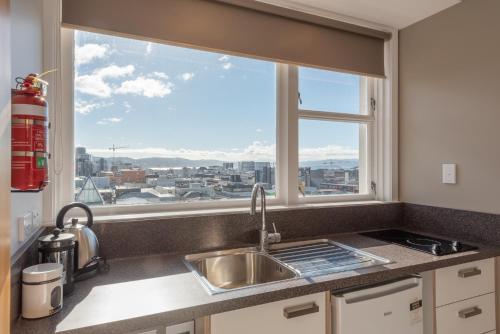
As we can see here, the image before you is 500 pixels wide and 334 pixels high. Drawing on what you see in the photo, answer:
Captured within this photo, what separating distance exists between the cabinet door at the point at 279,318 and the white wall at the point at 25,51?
720mm

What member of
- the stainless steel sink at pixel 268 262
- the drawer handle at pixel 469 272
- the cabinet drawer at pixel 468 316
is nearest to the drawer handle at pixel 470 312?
the cabinet drawer at pixel 468 316

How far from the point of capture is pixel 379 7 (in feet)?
6.28

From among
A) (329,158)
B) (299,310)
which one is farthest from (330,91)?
(299,310)

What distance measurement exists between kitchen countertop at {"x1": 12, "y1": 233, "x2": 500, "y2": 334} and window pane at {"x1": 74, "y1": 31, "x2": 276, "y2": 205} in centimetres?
45

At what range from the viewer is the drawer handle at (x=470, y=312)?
1524 millimetres

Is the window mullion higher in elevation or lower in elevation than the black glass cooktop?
higher

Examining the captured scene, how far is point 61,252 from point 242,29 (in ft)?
4.69

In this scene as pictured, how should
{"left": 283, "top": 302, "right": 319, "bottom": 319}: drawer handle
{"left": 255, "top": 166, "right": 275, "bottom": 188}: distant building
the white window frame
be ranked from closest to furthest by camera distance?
1. {"left": 283, "top": 302, "right": 319, "bottom": 319}: drawer handle
2. the white window frame
3. {"left": 255, "top": 166, "right": 275, "bottom": 188}: distant building

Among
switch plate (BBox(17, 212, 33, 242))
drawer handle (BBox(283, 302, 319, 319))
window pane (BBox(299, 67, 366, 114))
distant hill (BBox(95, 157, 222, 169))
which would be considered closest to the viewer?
switch plate (BBox(17, 212, 33, 242))

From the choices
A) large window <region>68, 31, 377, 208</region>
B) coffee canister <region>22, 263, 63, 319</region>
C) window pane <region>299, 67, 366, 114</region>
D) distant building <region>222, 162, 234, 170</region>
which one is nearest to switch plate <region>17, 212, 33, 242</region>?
coffee canister <region>22, 263, 63, 319</region>

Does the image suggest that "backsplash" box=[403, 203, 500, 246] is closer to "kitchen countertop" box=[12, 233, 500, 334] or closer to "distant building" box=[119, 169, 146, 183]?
"kitchen countertop" box=[12, 233, 500, 334]

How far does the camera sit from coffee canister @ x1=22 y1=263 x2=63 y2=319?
2.97ft

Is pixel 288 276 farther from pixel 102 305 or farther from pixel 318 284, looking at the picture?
pixel 102 305

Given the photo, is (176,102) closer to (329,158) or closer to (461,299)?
(329,158)
